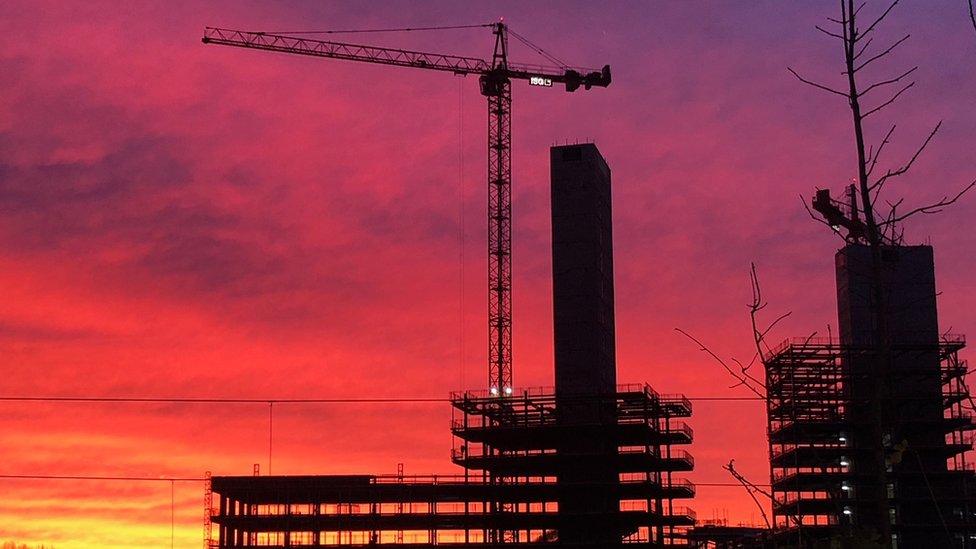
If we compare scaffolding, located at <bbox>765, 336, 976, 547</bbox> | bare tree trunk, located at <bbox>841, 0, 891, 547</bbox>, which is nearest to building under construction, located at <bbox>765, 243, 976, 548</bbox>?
scaffolding, located at <bbox>765, 336, 976, 547</bbox>

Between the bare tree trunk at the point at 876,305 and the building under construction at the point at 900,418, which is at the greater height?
the building under construction at the point at 900,418

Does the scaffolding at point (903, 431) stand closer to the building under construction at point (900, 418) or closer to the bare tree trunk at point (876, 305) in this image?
the building under construction at point (900, 418)

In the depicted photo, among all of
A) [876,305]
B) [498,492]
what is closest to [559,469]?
[498,492]

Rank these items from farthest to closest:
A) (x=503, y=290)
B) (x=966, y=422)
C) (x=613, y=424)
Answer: (x=503, y=290) < (x=966, y=422) < (x=613, y=424)

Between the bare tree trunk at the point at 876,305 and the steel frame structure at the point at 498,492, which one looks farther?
the steel frame structure at the point at 498,492

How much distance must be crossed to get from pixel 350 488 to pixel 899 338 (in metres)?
70.2

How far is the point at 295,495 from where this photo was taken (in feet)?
529

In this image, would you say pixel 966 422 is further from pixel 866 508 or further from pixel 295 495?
pixel 295 495

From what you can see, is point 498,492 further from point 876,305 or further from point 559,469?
point 876,305

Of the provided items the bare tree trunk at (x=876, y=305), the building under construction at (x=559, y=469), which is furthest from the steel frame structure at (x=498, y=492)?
the bare tree trunk at (x=876, y=305)

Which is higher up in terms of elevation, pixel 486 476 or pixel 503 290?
pixel 503 290

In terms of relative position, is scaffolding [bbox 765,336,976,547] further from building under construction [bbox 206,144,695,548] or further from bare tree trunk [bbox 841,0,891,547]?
bare tree trunk [bbox 841,0,891,547]

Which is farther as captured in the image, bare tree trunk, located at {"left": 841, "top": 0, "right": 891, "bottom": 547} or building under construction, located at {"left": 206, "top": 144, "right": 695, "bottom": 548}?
building under construction, located at {"left": 206, "top": 144, "right": 695, "bottom": 548}

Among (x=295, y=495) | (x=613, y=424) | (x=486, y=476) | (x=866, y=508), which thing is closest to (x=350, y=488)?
(x=295, y=495)
